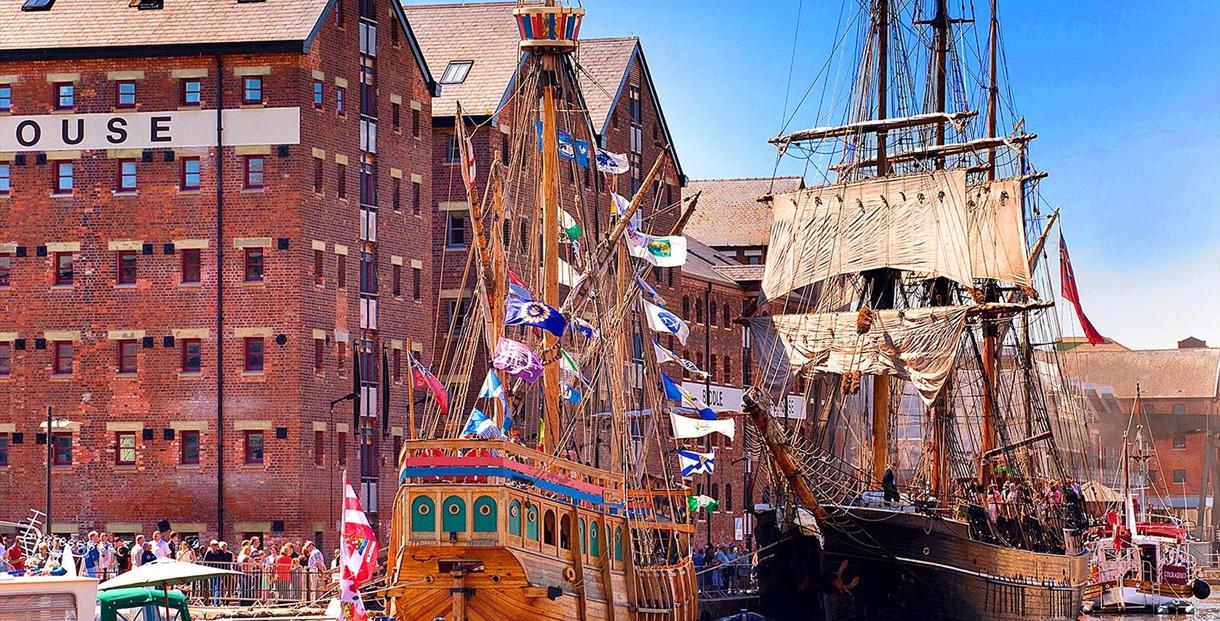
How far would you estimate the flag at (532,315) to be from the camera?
159ft

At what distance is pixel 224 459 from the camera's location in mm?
68875

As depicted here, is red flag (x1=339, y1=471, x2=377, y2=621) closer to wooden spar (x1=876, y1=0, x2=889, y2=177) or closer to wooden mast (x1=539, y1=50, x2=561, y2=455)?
wooden mast (x1=539, y1=50, x2=561, y2=455)

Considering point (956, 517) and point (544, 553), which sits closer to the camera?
point (544, 553)

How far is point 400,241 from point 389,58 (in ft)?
20.0

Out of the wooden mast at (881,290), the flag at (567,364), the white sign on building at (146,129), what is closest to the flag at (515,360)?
the flag at (567,364)

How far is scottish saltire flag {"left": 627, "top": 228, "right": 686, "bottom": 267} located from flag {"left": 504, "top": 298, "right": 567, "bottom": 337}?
25.8ft

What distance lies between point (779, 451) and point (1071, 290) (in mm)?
21559

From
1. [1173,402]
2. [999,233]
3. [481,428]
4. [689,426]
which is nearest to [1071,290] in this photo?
[999,233]

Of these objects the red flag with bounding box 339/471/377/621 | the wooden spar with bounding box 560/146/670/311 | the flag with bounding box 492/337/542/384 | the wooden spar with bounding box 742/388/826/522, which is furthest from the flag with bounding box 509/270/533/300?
the wooden spar with bounding box 742/388/826/522

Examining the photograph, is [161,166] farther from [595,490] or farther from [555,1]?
[595,490]

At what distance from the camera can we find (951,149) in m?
83.9

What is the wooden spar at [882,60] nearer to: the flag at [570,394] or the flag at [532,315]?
the flag at [570,394]

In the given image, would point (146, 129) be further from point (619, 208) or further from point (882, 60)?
point (882, 60)

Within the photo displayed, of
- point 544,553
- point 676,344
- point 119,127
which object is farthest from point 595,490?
point 676,344
